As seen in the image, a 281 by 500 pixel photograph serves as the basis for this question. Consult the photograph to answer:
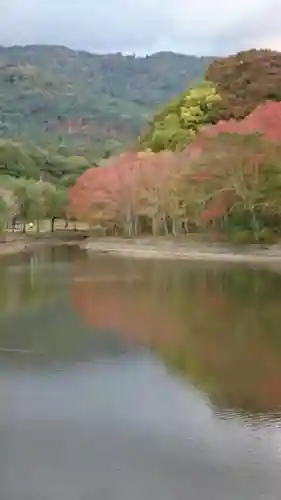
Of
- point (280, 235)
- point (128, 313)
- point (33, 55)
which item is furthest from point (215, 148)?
point (33, 55)

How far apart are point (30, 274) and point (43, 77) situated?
352ft

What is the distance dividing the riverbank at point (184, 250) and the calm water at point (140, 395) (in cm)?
1117

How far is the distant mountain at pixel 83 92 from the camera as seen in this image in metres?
104

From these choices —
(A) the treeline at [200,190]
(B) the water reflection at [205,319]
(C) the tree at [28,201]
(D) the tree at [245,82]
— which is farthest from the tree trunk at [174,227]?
(C) the tree at [28,201]

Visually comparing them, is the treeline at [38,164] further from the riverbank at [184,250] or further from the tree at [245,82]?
the tree at [245,82]

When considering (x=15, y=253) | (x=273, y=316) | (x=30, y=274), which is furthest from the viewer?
(x=15, y=253)

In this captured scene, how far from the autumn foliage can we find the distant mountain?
1187 inches

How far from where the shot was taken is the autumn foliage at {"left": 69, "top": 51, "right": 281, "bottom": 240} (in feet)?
109

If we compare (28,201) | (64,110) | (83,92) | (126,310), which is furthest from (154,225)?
(83,92)

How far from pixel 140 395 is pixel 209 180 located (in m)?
24.5

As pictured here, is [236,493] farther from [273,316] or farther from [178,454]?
[273,316]

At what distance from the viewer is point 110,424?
9398mm

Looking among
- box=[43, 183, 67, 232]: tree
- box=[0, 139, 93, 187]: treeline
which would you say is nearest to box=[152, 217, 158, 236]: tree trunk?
box=[43, 183, 67, 232]: tree

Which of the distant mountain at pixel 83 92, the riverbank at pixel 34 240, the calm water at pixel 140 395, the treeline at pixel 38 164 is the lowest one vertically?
the riverbank at pixel 34 240
